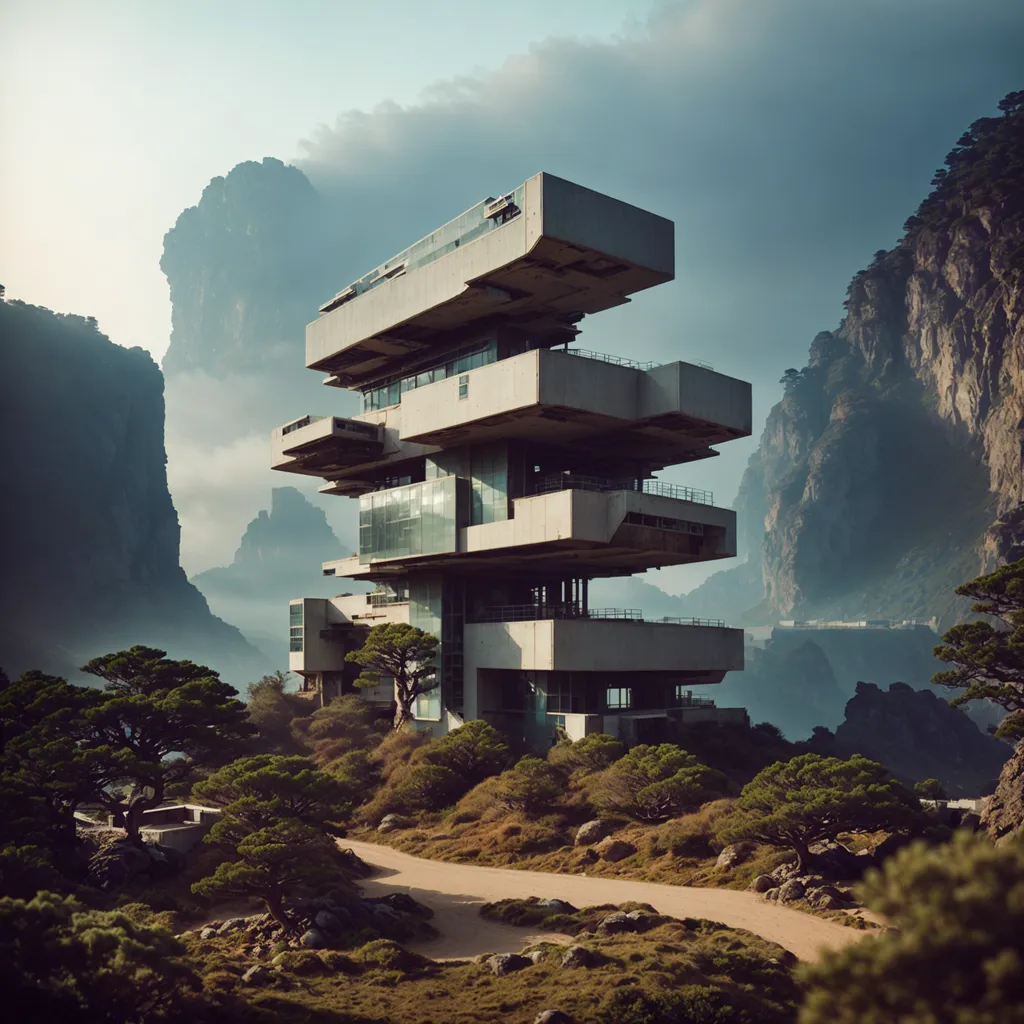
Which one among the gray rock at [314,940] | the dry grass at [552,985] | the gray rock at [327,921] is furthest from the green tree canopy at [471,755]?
the dry grass at [552,985]

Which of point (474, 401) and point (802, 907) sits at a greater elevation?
point (474, 401)

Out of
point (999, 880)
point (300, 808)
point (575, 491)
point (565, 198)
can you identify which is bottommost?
point (300, 808)

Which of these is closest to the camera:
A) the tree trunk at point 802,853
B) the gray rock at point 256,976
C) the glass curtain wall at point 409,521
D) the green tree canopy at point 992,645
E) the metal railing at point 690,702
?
the gray rock at point 256,976

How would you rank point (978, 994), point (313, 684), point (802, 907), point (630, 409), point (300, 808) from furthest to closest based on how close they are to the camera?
point (313, 684) → point (630, 409) → point (300, 808) → point (802, 907) → point (978, 994)

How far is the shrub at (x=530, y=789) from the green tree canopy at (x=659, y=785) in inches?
112

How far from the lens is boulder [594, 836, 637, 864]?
137ft

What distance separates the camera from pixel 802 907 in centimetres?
3300

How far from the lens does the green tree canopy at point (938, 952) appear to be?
10.5 meters

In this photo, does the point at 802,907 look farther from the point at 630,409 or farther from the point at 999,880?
the point at 630,409

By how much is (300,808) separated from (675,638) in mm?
32341

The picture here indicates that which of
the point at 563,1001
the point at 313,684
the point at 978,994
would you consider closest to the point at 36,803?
the point at 563,1001

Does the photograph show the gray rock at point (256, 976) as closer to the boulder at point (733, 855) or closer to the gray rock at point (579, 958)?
the gray rock at point (579, 958)

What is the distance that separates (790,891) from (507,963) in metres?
11.5

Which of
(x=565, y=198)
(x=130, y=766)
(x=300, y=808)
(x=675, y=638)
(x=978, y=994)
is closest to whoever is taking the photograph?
(x=978, y=994)
